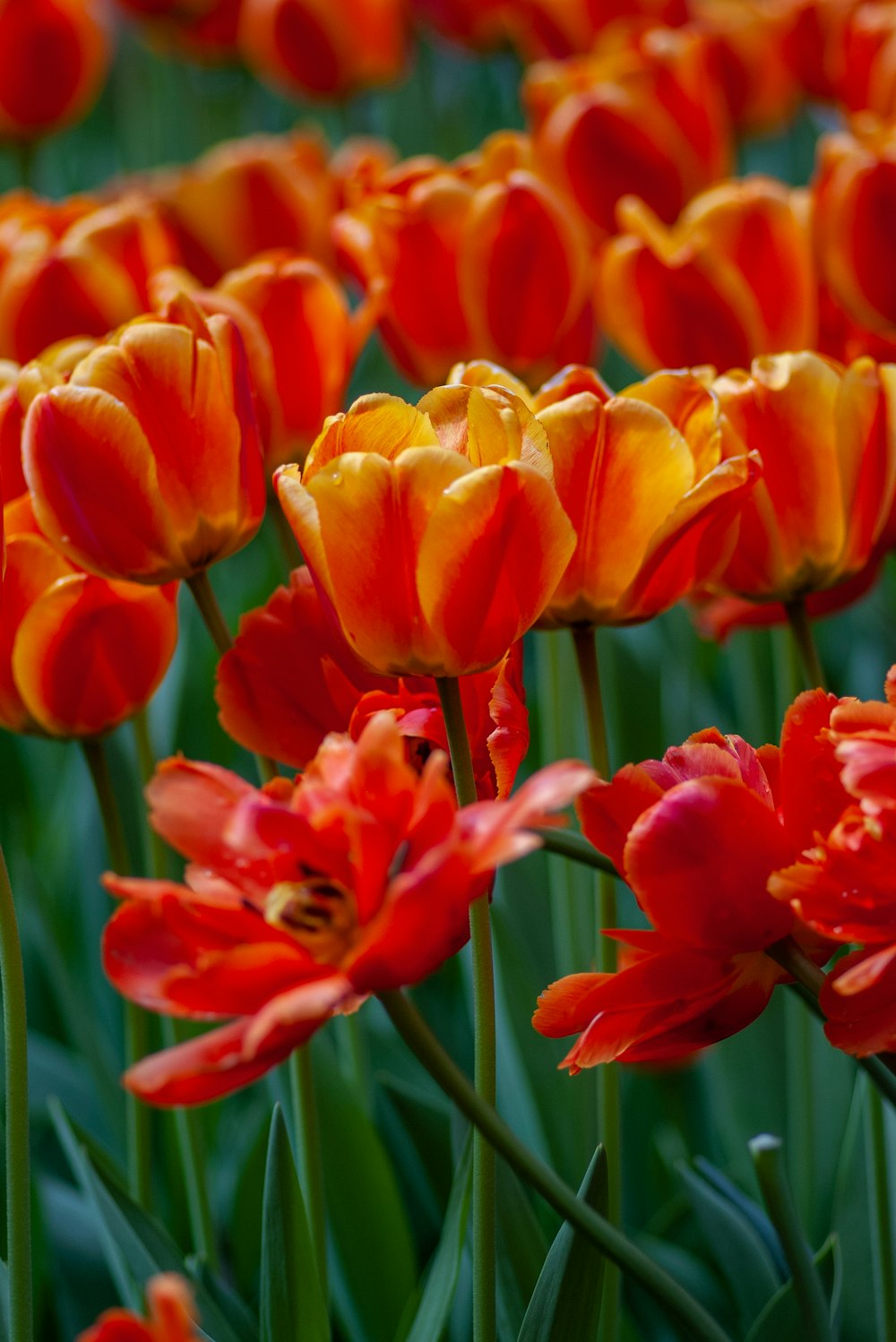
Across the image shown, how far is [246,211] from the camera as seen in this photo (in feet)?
3.57

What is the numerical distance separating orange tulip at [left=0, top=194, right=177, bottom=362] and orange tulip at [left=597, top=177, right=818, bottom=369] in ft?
0.91

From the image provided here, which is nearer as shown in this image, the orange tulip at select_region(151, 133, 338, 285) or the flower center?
the flower center

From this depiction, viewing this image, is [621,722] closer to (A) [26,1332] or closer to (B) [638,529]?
(B) [638,529]

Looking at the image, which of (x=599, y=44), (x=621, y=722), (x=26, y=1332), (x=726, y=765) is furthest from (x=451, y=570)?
(x=599, y=44)

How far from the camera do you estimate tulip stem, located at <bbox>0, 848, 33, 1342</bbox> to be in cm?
49

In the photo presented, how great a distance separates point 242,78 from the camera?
282 cm

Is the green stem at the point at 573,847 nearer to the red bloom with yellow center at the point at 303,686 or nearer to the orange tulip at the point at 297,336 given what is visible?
the red bloom with yellow center at the point at 303,686

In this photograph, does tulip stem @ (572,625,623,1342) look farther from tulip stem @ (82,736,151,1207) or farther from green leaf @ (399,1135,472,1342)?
tulip stem @ (82,736,151,1207)

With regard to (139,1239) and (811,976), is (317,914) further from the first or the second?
(139,1239)

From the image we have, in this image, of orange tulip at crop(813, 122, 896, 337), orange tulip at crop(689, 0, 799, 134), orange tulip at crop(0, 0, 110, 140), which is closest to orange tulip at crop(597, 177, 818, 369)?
orange tulip at crop(813, 122, 896, 337)

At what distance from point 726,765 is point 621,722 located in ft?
2.21

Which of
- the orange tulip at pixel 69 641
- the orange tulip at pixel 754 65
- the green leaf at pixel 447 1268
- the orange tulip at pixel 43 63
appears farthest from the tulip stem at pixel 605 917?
the orange tulip at pixel 43 63

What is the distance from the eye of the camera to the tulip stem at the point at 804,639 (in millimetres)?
607

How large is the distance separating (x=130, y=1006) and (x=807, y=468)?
1.31ft
